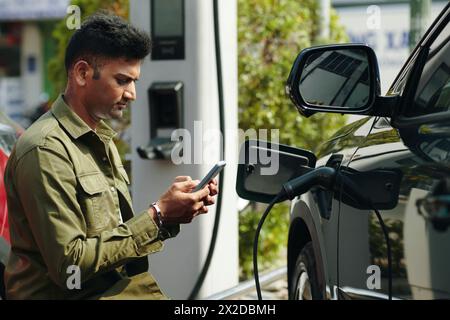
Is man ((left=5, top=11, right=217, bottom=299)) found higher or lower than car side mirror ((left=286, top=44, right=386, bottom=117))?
lower

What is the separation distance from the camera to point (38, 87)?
1147 inches

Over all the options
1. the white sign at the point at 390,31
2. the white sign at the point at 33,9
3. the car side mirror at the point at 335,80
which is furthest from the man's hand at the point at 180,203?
the white sign at the point at 33,9

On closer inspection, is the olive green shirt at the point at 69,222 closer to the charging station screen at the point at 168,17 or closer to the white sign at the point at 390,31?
the charging station screen at the point at 168,17

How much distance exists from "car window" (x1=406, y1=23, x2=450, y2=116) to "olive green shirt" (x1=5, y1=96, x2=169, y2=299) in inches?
34.7

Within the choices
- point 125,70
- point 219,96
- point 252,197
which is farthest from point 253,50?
point 125,70

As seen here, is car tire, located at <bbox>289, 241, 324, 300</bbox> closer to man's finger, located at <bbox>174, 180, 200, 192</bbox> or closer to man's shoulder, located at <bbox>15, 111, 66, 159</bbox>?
man's finger, located at <bbox>174, 180, 200, 192</bbox>

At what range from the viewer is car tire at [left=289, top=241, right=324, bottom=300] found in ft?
11.5

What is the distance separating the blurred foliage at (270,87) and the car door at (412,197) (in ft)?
12.8

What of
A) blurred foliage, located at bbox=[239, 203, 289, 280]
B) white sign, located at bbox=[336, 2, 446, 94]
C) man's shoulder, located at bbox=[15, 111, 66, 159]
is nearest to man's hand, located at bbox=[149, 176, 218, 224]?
man's shoulder, located at bbox=[15, 111, 66, 159]

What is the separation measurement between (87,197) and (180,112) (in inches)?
95.0

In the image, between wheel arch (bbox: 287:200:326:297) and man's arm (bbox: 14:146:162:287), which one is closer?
man's arm (bbox: 14:146:162:287)

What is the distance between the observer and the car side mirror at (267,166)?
11.9 ft

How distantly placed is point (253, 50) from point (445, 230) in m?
5.29
